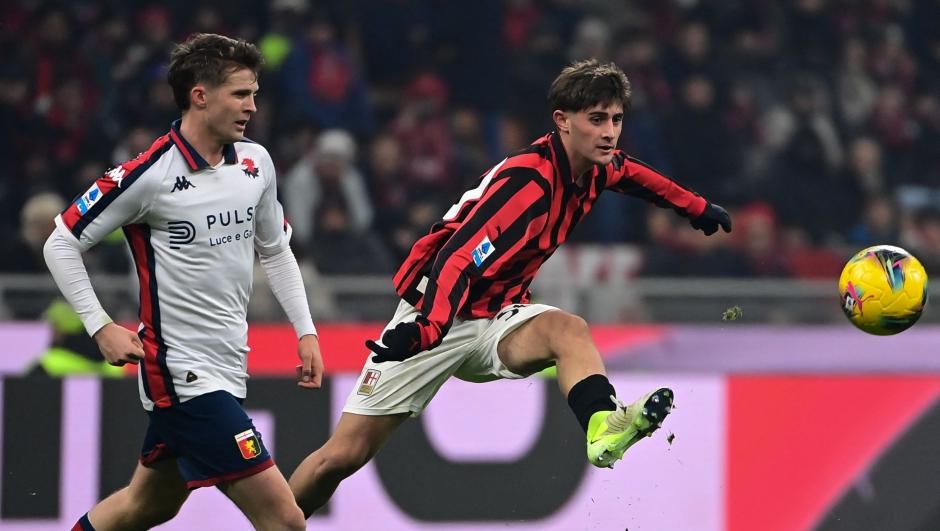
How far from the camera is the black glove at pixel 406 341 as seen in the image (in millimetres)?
4914

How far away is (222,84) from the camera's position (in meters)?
4.91

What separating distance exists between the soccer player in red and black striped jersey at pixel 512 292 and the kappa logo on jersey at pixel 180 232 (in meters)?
0.69

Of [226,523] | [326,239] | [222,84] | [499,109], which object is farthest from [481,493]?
[499,109]

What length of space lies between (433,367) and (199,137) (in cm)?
132

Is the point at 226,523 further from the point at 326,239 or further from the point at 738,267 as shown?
the point at 738,267

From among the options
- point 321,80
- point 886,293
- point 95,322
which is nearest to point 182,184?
point 95,322

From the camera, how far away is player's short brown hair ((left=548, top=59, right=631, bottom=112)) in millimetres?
5316

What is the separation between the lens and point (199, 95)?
16.2ft

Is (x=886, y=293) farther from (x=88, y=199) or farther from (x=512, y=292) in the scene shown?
(x=88, y=199)

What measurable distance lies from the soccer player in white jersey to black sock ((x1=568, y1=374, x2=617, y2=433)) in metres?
0.99

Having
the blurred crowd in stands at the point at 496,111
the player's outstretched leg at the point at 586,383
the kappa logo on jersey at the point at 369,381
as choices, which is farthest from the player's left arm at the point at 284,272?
the blurred crowd in stands at the point at 496,111

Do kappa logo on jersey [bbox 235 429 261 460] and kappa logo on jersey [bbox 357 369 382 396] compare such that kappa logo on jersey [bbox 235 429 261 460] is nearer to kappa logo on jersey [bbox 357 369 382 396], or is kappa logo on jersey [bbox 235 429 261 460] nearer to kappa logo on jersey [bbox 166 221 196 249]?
kappa logo on jersey [bbox 166 221 196 249]

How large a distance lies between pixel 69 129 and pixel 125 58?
2.43 ft

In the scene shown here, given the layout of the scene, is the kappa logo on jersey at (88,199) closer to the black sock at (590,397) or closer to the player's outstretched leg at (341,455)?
the player's outstretched leg at (341,455)
